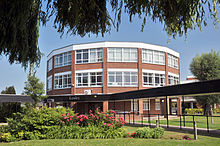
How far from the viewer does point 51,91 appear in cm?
4550

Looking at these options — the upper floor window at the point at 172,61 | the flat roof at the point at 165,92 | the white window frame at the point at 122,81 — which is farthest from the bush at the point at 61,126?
the upper floor window at the point at 172,61

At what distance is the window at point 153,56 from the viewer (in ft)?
134

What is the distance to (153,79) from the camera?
133 ft

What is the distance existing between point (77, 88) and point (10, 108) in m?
12.1

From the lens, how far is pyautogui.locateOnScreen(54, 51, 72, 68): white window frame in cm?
4213

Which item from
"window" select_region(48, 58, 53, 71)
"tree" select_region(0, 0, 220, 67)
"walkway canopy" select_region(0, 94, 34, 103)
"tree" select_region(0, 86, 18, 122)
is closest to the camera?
"tree" select_region(0, 0, 220, 67)

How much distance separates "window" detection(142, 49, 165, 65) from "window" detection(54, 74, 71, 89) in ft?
43.7

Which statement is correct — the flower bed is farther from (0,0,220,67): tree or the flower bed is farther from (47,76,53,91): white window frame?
(47,76,53,91): white window frame

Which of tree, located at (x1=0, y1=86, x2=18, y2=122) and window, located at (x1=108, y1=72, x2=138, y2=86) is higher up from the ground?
window, located at (x1=108, y1=72, x2=138, y2=86)

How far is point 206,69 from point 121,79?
1293cm

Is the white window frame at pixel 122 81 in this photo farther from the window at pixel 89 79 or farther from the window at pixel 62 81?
the window at pixel 62 81

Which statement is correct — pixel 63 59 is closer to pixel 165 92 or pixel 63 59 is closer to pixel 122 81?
pixel 122 81

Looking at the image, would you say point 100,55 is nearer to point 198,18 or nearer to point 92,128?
point 92,128

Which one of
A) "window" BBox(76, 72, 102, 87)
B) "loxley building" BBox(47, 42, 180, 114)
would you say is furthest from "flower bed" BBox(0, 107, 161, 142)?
"window" BBox(76, 72, 102, 87)
